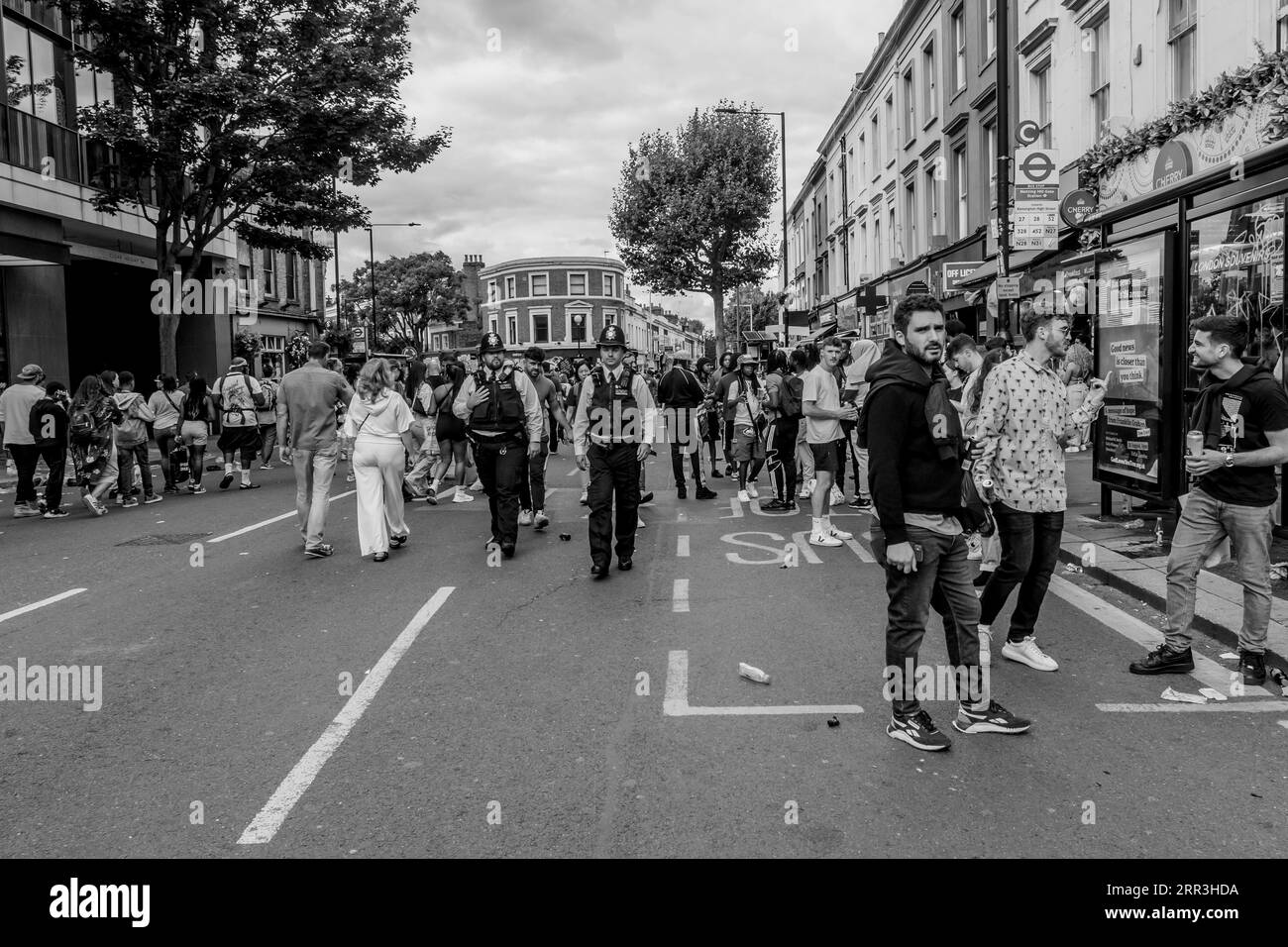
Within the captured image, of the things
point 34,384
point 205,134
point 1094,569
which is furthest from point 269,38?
A: point 1094,569

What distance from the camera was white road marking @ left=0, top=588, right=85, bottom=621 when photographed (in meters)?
7.47

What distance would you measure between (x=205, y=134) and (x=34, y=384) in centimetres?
1038

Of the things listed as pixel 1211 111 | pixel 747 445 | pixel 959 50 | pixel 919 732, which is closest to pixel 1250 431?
pixel 919 732

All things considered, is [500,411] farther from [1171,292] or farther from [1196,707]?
[1196,707]

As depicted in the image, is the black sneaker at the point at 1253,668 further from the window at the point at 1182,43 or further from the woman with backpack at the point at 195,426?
the woman with backpack at the point at 195,426

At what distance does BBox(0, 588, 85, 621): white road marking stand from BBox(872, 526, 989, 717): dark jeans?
624 cm

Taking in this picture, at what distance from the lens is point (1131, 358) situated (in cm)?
949

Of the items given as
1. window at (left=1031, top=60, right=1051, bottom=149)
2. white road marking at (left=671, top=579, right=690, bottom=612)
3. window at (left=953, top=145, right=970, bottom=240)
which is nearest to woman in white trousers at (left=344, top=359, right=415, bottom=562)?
white road marking at (left=671, top=579, right=690, bottom=612)

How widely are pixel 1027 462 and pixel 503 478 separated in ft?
16.8

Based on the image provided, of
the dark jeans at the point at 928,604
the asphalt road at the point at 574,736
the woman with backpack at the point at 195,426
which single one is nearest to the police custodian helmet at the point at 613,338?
the asphalt road at the point at 574,736

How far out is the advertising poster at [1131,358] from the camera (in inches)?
354

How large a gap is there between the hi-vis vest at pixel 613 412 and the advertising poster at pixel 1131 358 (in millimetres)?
4416

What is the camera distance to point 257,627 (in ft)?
22.7

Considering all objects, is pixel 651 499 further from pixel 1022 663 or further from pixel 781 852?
pixel 781 852
